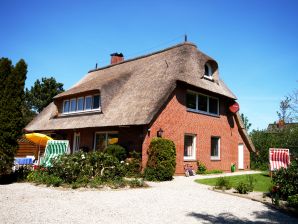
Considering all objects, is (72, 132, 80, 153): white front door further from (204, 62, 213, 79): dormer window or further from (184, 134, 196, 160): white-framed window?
(204, 62, 213, 79): dormer window

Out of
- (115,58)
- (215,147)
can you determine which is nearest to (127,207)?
(215,147)

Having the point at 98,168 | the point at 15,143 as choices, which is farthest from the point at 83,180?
the point at 15,143

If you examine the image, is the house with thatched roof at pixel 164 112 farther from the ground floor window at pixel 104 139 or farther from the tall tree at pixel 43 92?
the tall tree at pixel 43 92

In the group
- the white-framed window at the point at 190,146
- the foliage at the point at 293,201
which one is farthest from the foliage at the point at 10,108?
the foliage at the point at 293,201

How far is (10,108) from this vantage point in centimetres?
1270

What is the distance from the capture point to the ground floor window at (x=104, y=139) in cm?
1844

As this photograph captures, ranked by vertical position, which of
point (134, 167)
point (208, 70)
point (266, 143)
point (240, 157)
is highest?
point (208, 70)

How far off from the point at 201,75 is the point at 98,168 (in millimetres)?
10340

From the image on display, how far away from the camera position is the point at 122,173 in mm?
12766

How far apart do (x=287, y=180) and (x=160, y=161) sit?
22.3 ft

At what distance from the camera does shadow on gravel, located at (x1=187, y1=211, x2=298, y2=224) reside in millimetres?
6996

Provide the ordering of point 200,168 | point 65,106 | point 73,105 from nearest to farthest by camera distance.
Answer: point 200,168 < point 73,105 < point 65,106

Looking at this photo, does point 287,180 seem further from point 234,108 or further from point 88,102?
point 88,102

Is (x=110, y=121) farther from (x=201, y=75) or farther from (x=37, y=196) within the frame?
(x=37, y=196)
